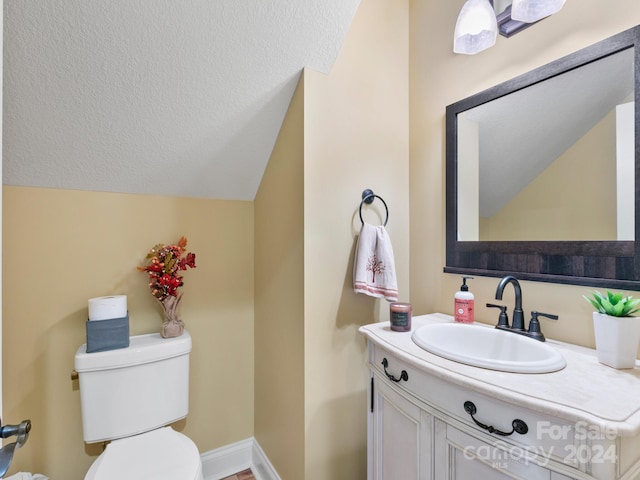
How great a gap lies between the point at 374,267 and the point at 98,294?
1297mm

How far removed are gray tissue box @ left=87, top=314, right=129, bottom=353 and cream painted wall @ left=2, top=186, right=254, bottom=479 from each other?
0.62 feet

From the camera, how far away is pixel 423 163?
5.24ft

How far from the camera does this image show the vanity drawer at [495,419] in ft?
2.26

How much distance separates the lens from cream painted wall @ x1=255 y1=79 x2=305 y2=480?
53.4 inches

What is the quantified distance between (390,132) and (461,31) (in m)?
0.49

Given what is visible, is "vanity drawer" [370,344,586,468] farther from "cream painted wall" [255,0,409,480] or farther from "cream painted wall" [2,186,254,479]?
"cream painted wall" [2,186,254,479]

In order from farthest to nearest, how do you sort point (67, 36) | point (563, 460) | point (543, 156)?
point (543, 156)
point (67, 36)
point (563, 460)

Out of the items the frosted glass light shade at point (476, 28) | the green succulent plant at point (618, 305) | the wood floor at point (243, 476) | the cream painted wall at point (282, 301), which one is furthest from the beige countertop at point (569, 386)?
the wood floor at point (243, 476)

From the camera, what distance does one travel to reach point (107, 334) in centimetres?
136

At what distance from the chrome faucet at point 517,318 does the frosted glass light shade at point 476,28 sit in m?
0.91

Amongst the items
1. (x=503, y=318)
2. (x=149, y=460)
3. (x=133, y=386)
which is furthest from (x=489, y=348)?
(x=133, y=386)

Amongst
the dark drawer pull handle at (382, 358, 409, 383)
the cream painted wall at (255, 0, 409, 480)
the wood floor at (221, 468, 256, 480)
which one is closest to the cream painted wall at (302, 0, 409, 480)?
the cream painted wall at (255, 0, 409, 480)

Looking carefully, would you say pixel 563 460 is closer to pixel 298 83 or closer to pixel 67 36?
pixel 298 83

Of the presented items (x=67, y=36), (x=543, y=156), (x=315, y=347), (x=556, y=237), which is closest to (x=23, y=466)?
(x=315, y=347)
